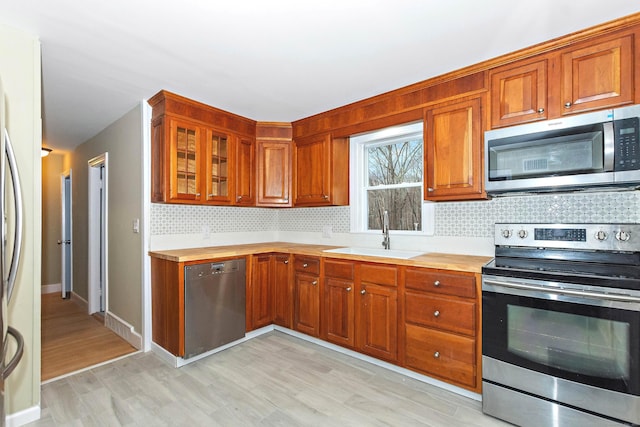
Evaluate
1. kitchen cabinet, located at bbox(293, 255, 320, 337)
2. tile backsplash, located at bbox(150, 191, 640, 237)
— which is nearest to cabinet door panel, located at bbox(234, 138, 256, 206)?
tile backsplash, located at bbox(150, 191, 640, 237)

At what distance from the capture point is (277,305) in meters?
3.29

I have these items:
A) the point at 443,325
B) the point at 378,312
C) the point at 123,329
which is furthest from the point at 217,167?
the point at 443,325

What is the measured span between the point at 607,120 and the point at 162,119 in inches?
125

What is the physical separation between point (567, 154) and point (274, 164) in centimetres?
260

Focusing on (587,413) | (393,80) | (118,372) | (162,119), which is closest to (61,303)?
(118,372)

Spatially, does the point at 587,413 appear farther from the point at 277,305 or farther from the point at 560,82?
the point at 277,305

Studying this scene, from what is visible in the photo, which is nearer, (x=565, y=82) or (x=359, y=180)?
(x=565, y=82)

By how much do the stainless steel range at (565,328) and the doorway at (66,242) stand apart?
225 inches

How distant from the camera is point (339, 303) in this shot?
279cm

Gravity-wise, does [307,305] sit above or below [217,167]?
below

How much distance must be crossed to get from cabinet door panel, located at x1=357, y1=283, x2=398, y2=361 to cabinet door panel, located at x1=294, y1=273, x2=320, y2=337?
1.57 feet

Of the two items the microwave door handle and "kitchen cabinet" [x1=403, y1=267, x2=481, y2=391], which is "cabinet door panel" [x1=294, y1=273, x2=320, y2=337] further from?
the microwave door handle

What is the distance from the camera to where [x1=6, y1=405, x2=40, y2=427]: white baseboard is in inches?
73.1

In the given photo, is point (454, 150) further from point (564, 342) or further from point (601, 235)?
point (564, 342)
